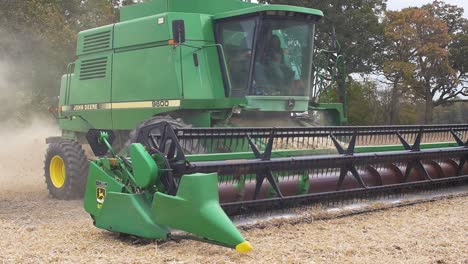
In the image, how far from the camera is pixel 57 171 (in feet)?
26.8

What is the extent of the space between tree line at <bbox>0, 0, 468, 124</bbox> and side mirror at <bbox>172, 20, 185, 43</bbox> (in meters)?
15.4

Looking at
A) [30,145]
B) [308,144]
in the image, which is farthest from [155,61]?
[30,145]

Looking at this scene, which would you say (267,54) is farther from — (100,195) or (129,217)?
(129,217)

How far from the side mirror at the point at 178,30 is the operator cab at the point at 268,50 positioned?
1.85 feet

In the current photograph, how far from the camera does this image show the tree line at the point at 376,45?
69.7 ft

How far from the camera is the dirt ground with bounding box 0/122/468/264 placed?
160 inches

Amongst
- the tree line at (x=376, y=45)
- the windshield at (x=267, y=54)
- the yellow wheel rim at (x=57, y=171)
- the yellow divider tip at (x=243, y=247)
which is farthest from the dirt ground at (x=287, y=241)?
the tree line at (x=376, y=45)

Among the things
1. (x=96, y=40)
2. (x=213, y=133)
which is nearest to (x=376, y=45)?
(x=96, y=40)

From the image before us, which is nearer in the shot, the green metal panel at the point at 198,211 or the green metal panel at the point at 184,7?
the green metal panel at the point at 198,211

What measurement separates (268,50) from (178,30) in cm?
112

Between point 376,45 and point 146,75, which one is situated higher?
point 376,45

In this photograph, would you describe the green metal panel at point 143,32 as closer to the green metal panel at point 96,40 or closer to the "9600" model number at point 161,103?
the green metal panel at point 96,40

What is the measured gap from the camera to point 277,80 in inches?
268

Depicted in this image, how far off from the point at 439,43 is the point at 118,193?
24.6m
